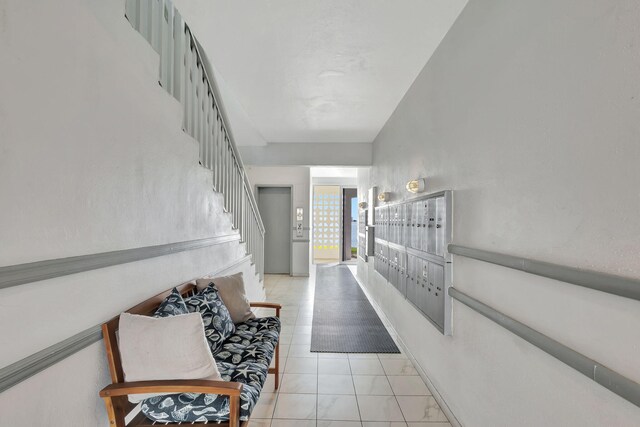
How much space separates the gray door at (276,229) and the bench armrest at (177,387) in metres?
6.58

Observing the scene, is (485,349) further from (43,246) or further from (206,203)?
(206,203)

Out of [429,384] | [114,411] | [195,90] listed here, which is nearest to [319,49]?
[195,90]

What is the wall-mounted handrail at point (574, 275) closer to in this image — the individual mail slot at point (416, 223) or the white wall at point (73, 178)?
the individual mail slot at point (416, 223)

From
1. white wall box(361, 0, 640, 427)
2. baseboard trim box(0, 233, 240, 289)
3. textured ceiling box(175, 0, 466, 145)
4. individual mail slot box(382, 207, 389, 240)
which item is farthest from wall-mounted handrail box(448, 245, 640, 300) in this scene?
individual mail slot box(382, 207, 389, 240)

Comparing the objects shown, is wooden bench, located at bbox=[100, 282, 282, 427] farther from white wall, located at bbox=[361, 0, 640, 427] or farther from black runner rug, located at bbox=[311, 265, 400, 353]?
black runner rug, located at bbox=[311, 265, 400, 353]

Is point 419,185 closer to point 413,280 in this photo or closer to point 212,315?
point 413,280

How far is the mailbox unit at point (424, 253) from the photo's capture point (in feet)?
7.54

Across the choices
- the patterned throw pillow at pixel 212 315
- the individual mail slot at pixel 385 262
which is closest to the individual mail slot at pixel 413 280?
the individual mail slot at pixel 385 262

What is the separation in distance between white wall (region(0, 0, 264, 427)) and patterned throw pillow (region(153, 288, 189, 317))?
12cm

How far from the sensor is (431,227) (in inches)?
101

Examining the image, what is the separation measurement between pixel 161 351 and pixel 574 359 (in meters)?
1.61

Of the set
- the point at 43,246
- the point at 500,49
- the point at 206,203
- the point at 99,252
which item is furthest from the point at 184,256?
the point at 500,49

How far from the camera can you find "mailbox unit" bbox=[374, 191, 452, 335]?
2.30 meters

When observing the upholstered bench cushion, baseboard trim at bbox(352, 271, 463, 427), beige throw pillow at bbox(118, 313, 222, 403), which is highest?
beige throw pillow at bbox(118, 313, 222, 403)
